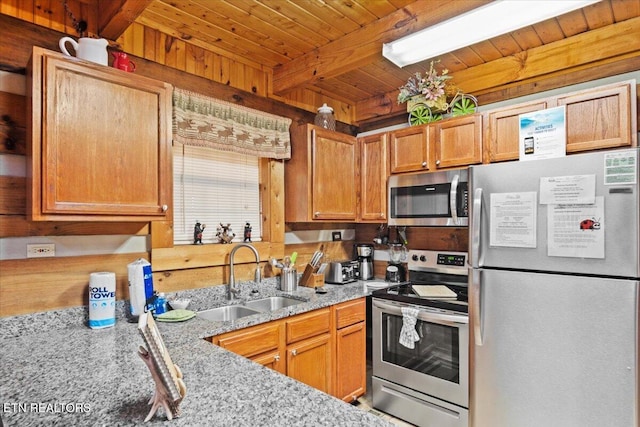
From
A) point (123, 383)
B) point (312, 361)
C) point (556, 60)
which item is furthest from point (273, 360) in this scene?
point (556, 60)

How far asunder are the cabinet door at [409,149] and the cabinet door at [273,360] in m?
1.74

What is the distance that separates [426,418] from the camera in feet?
7.88

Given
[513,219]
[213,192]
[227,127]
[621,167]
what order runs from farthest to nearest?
[213,192]
[227,127]
[513,219]
[621,167]

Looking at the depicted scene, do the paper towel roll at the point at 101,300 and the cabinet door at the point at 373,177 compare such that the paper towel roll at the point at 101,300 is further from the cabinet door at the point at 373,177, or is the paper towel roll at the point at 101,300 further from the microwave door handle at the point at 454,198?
the microwave door handle at the point at 454,198

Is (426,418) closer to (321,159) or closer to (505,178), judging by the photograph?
(505,178)

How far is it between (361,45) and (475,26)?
67 centimetres

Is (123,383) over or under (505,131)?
under

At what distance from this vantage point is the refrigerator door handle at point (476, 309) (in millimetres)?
2043

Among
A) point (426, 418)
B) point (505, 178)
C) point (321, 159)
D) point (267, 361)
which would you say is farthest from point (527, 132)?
point (267, 361)

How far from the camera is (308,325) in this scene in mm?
2379

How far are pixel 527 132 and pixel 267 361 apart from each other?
82.5 inches

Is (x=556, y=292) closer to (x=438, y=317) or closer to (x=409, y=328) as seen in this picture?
(x=438, y=317)

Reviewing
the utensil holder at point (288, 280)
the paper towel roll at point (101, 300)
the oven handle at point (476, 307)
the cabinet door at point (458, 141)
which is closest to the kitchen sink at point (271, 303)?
the utensil holder at point (288, 280)

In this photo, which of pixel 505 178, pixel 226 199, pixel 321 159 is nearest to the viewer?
pixel 505 178
